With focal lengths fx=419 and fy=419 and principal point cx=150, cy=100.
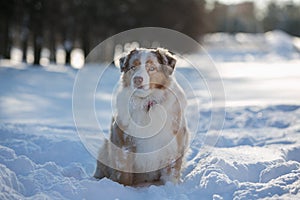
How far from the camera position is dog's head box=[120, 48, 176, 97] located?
495 centimetres

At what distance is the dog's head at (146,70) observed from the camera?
4.95 m

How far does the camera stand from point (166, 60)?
5.17m

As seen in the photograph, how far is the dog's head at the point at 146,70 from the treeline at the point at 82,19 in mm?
22806

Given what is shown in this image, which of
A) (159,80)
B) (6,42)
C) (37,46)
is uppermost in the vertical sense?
(6,42)

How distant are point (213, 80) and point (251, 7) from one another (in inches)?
3354

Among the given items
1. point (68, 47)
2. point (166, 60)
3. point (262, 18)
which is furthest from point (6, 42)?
point (262, 18)

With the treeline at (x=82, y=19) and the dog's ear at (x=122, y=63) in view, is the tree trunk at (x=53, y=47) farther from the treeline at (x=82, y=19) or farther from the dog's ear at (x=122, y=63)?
the dog's ear at (x=122, y=63)

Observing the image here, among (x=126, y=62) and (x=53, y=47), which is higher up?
(x=53, y=47)

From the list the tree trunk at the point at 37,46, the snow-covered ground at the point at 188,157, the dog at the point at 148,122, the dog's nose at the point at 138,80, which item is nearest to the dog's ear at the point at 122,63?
the dog at the point at 148,122

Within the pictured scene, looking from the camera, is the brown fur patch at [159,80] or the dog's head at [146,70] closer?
the dog's head at [146,70]

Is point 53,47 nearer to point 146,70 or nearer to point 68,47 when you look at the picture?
point 68,47

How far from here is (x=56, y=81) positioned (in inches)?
760

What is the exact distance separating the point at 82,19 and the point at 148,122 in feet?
85.7

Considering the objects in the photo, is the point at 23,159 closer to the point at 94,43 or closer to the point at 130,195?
the point at 130,195
